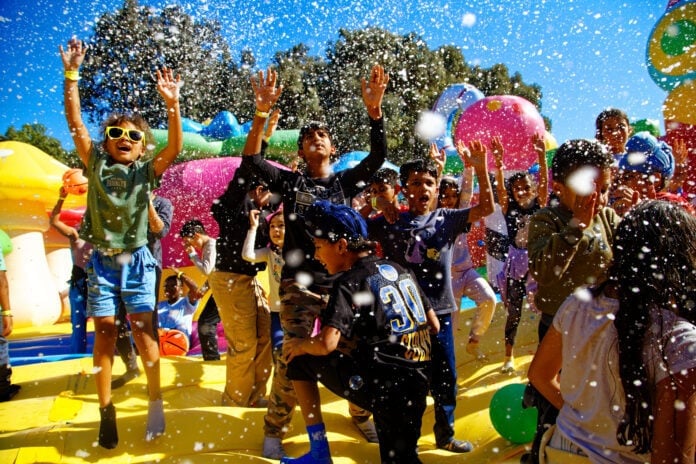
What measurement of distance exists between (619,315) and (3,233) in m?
7.53

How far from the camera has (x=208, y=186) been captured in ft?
24.7

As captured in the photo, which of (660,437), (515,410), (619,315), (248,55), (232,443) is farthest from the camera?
(248,55)

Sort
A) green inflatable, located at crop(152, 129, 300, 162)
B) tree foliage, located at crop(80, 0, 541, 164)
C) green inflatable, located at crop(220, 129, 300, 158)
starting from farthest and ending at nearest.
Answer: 1. tree foliage, located at crop(80, 0, 541, 164)
2. green inflatable, located at crop(220, 129, 300, 158)
3. green inflatable, located at crop(152, 129, 300, 162)

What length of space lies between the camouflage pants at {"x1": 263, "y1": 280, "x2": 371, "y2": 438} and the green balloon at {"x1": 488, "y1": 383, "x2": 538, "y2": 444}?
0.91 m

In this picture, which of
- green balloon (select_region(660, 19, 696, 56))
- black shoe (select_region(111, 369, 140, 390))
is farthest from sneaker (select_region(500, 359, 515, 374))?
green balloon (select_region(660, 19, 696, 56))

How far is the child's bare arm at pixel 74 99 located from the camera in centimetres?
265

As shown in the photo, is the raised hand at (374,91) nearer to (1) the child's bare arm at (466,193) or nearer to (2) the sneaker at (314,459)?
(1) the child's bare arm at (466,193)

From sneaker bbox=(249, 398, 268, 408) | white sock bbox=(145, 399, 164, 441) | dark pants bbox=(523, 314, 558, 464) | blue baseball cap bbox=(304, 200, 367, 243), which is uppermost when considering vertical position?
blue baseball cap bbox=(304, 200, 367, 243)

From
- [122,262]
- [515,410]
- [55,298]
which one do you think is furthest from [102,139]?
[55,298]

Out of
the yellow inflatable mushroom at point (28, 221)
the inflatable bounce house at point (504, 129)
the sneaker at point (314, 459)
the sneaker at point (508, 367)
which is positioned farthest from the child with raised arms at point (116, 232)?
the yellow inflatable mushroom at point (28, 221)

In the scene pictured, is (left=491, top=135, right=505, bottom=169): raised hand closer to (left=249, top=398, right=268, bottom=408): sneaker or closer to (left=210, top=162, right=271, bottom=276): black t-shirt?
(left=210, top=162, right=271, bottom=276): black t-shirt

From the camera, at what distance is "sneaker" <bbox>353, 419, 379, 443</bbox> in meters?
2.85

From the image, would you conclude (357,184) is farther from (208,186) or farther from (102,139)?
(208,186)

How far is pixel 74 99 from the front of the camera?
267 cm
